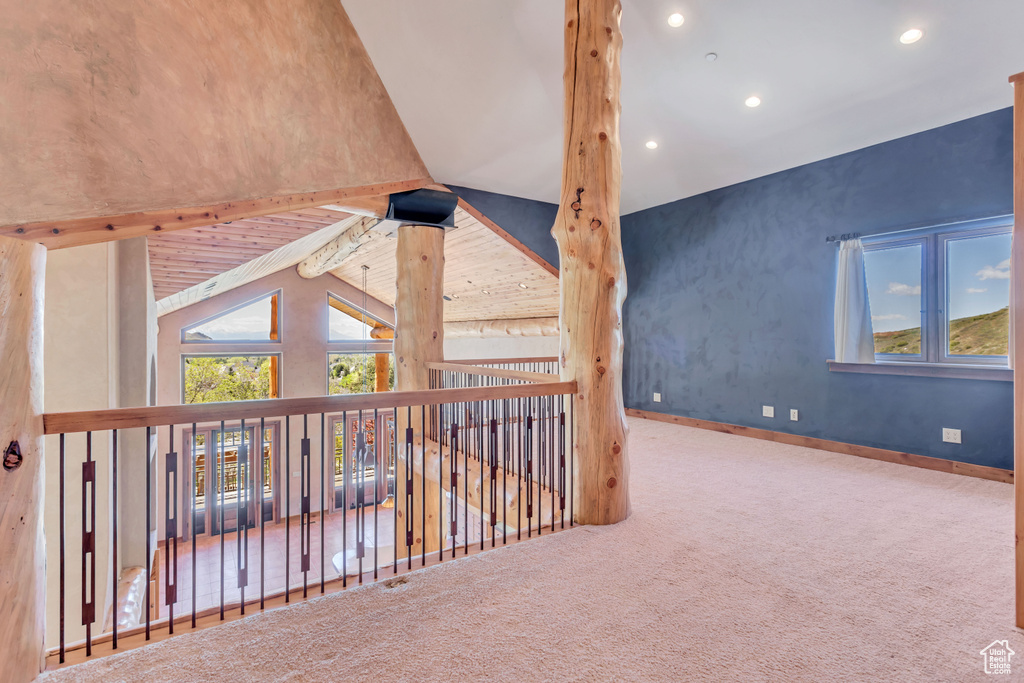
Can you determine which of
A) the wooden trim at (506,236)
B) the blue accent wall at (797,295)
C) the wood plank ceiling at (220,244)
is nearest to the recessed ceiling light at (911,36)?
the blue accent wall at (797,295)

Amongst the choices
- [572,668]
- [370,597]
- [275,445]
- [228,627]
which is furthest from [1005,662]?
[275,445]

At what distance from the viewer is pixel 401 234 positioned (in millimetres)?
4770

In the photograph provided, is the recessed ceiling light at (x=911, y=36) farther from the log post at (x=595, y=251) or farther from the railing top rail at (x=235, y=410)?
the railing top rail at (x=235, y=410)

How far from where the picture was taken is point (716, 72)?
11.7 ft

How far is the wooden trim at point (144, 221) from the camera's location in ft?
5.28

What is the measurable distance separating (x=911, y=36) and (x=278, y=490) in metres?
9.60

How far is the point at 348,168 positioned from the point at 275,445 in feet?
21.8

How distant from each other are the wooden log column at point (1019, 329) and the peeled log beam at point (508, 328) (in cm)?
512

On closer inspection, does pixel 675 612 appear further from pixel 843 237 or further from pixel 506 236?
pixel 506 236

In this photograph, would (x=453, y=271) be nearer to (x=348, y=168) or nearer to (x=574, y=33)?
(x=348, y=168)

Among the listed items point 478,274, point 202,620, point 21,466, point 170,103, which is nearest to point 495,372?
point 202,620

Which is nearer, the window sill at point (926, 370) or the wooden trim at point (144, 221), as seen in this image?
the wooden trim at point (144, 221)

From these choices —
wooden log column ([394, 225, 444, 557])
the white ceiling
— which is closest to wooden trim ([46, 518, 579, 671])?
wooden log column ([394, 225, 444, 557])

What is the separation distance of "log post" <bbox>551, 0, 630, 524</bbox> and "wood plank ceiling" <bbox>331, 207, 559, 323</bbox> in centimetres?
274
